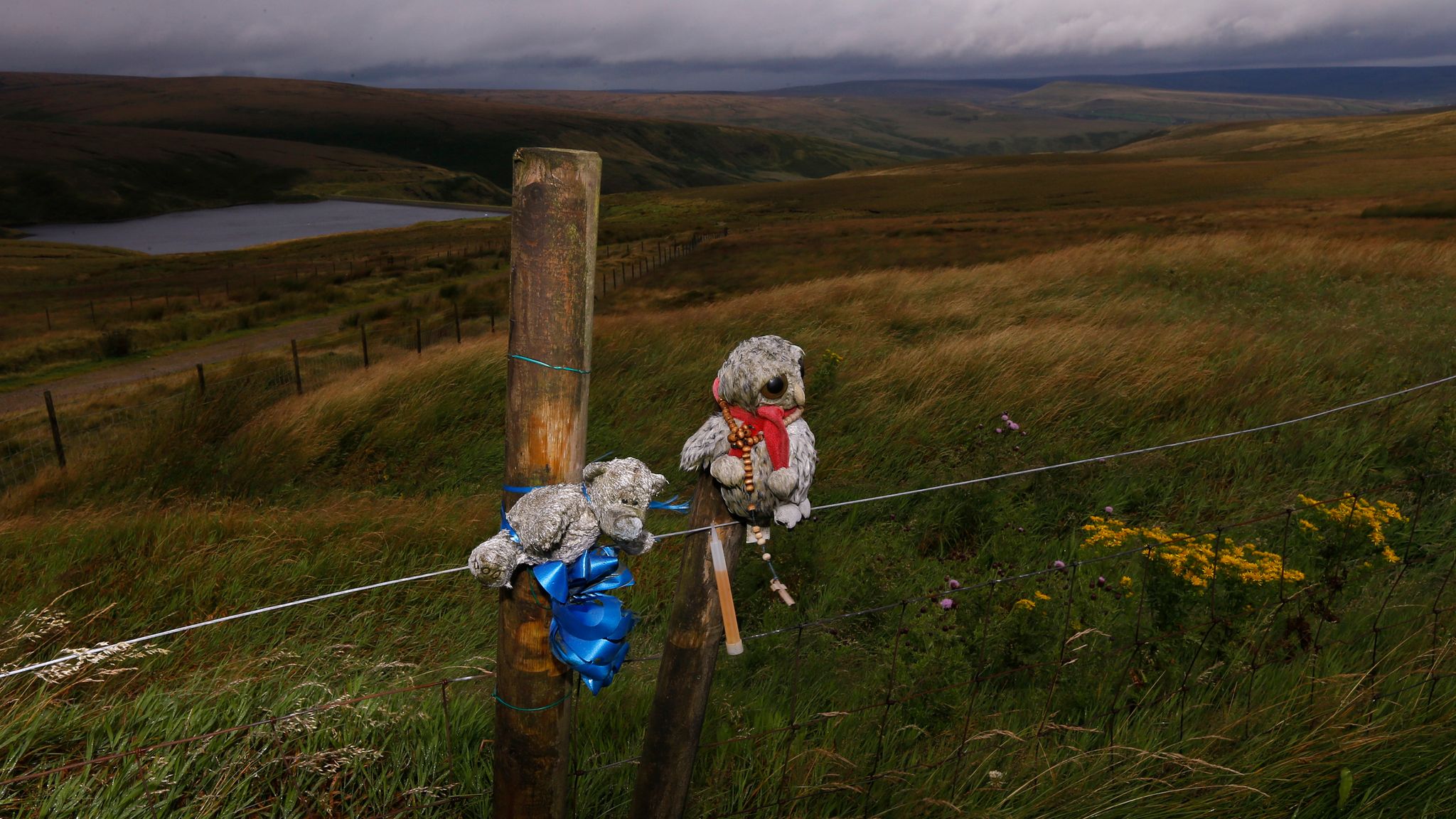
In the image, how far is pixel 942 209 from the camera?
57.4 meters

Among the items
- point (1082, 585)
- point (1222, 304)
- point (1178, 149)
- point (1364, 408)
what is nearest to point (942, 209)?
point (1222, 304)

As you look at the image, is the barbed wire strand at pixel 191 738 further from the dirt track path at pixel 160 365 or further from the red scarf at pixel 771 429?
the dirt track path at pixel 160 365

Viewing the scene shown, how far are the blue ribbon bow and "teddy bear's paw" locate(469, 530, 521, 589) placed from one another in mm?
58

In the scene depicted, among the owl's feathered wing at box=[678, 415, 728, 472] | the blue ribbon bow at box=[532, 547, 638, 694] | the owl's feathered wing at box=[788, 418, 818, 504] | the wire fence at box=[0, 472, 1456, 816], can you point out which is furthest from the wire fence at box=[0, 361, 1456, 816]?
the owl's feathered wing at box=[678, 415, 728, 472]

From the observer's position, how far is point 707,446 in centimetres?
195

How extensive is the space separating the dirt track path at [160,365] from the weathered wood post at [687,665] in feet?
48.6

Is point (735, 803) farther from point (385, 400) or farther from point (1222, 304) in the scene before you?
point (1222, 304)

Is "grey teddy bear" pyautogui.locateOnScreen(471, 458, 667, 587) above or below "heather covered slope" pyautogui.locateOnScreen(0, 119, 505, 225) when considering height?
above

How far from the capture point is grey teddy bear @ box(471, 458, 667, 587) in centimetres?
174

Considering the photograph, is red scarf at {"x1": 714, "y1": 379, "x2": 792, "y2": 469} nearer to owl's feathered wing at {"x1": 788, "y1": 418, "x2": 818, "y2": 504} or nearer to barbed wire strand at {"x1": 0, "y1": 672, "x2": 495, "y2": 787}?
owl's feathered wing at {"x1": 788, "y1": 418, "x2": 818, "y2": 504}

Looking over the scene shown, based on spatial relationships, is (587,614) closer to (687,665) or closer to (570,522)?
(570,522)

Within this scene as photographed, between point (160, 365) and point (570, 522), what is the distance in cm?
2405

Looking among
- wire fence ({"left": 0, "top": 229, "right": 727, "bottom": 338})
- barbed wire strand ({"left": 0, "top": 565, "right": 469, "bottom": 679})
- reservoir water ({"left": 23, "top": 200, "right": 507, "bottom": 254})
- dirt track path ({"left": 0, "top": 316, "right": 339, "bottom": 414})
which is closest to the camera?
barbed wire strand ({"left": 0, "top": 565, "right": 469, "bottom": 679})

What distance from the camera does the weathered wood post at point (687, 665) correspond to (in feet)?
6.47
